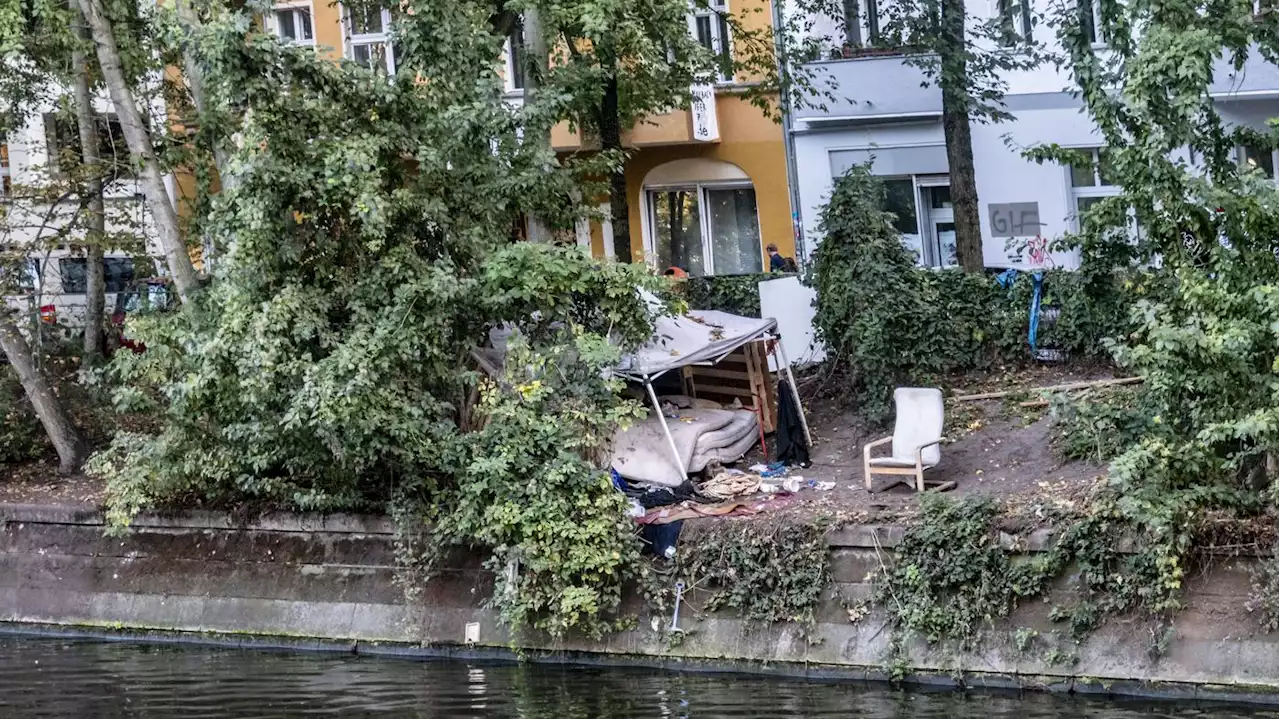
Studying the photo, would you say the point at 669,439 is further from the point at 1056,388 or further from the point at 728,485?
the point at 1056,388

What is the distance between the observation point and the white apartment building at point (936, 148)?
24406mm

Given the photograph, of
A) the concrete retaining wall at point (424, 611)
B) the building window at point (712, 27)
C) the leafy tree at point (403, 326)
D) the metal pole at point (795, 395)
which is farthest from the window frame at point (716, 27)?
the concrete retaining wall at point (424, 611)

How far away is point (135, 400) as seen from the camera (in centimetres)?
1609

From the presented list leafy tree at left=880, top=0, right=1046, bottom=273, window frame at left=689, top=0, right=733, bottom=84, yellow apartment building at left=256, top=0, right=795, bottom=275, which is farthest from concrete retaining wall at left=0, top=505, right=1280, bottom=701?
window frame at left=689, top=0, right=733, bottom=84

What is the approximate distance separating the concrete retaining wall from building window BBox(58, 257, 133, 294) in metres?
5.74

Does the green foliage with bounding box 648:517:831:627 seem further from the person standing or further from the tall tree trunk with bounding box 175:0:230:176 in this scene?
the person standing

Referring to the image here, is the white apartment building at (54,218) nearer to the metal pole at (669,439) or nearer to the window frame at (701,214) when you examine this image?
the metal pole at (669,439)

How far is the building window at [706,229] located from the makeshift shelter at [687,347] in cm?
963

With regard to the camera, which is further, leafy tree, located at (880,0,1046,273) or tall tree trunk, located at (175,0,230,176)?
leafy tree, located at (880,0,1046,273)

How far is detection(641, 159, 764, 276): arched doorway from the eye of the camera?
28297 mm

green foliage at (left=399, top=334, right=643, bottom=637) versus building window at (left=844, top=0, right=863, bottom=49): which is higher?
building window at (left=844, top=0, right=863, bottom=49)

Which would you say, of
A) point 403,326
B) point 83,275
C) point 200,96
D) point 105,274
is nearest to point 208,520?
point 403,326

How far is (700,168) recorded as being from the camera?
28234mm

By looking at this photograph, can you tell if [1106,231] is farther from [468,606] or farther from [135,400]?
[135,400]
